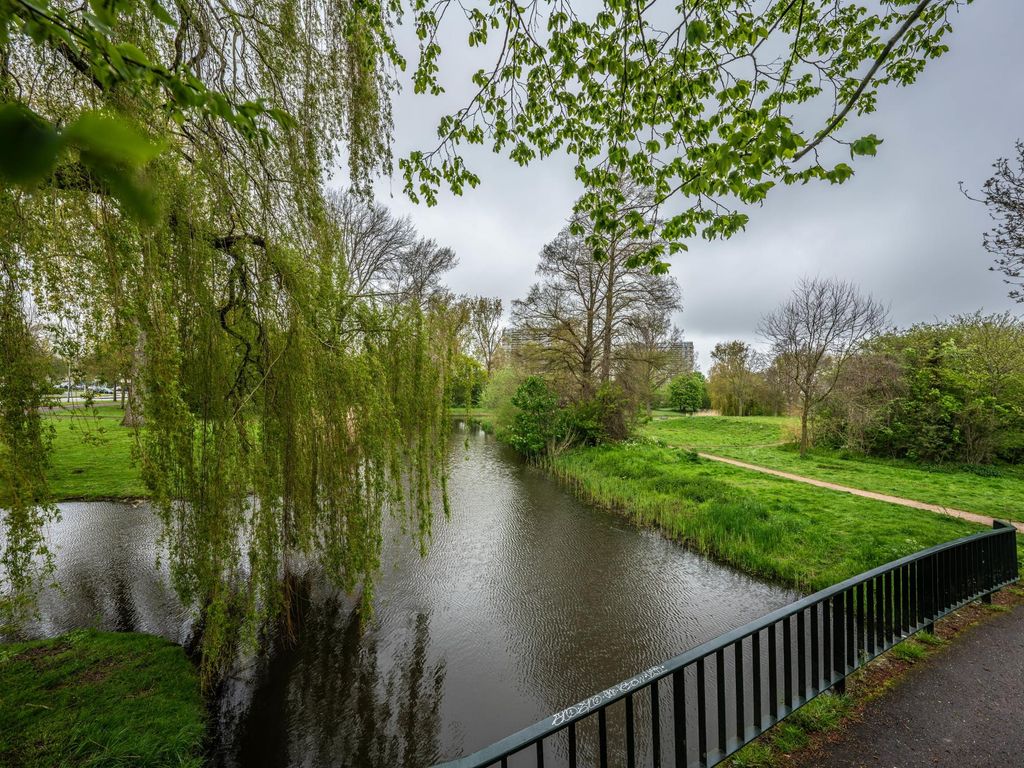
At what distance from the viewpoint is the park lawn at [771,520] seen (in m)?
6.46

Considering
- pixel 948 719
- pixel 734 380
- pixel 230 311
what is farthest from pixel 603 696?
pixel 734 380

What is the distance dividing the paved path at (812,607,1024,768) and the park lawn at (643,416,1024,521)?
22.8ft

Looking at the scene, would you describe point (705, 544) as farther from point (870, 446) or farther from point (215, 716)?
point (870, 446)

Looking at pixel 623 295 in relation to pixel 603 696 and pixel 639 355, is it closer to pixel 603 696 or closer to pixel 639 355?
pixel 639 355

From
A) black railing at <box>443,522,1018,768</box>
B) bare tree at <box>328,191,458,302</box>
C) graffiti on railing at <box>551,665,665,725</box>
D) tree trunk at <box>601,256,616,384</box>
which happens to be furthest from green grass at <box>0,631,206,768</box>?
tree trunk at <box>601,256,616,384</box>

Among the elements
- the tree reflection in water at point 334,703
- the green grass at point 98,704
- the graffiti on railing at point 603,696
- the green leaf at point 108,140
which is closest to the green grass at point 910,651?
the graffiti on railing at point 603,696

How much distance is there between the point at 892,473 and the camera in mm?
12273

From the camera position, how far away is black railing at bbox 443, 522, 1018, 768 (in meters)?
2.35

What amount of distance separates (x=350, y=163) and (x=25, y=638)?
265 inches

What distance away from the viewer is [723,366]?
3559cm

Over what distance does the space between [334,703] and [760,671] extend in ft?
14.1

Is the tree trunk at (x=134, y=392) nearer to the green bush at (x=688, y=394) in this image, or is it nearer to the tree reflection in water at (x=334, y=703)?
the tree reflection in water at (x=334, y=703)

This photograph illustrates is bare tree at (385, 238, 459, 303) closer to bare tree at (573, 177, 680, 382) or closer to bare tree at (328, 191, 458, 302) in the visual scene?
bare tree at (328, 191, 458, 302)

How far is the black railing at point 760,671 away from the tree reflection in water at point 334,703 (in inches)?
44.1
